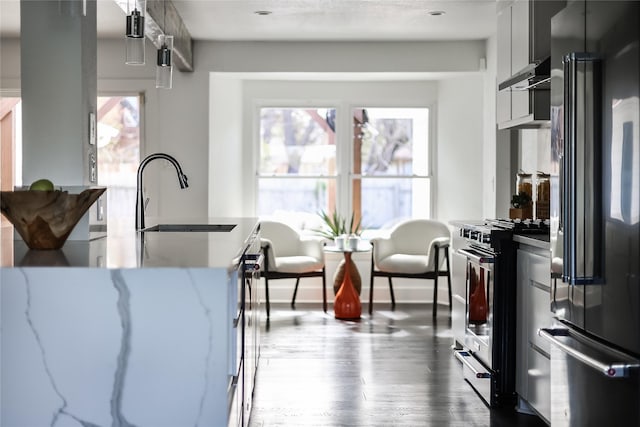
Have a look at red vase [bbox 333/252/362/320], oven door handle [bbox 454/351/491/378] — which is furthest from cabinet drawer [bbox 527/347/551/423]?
red vase [bbox 333/252/362/320]

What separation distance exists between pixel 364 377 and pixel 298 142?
3871 mm

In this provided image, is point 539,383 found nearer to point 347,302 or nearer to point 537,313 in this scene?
point 537,313

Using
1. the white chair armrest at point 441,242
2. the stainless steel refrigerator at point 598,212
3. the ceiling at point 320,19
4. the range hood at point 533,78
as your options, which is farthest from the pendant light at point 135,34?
the white chair armrest at point 441,242

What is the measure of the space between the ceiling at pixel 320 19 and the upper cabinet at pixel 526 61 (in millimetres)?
770

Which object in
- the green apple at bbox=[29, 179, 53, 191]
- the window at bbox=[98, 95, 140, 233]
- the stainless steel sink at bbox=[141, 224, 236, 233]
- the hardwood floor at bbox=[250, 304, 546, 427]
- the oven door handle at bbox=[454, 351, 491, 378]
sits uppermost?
the window at bbox=[98, 95, 140, 233]

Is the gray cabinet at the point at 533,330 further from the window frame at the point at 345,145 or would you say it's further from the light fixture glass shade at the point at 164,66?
the window frame at the point at 345,145

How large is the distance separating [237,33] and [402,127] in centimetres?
217

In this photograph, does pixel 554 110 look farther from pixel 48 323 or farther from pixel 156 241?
pixel 48 323

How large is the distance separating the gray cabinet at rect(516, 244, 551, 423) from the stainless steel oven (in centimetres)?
6

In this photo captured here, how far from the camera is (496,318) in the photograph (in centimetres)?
395

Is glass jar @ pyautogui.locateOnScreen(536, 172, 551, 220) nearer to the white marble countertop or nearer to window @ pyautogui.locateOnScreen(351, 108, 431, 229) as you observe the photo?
the white marble countertop

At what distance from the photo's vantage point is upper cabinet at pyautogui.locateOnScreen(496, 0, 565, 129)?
4.26 meters

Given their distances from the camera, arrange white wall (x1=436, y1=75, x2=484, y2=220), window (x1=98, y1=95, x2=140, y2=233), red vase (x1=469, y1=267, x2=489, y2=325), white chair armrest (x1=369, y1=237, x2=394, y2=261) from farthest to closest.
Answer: white wall (x1=436, y1=75, x2=484, y2=220)
window (x1=98, y1=95, x2=140, y2=233)
white chair armrest (x1=369, y1=237, x2=394, y2=261)
red vase (x1=469, y1=267, x2=489, y2=325)

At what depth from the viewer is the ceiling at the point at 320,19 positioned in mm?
5527
